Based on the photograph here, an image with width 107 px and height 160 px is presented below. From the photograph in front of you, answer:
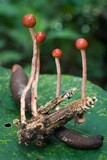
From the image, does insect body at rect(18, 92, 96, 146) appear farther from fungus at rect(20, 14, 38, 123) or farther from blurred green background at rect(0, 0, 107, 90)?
blurred green background at rect(0, 0, 107, 90)

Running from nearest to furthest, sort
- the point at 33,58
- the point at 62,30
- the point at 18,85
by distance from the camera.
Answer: the point at 33,58, the point at 18,85, the point at 62,30

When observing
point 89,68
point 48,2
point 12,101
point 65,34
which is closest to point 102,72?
point 89,68

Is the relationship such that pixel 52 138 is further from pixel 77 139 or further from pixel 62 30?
pixel 62 30

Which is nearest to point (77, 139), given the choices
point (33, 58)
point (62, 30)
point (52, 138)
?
point (52, 138)

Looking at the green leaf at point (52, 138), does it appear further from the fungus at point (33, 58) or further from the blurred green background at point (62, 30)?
the blurred green background at point (62, 30)

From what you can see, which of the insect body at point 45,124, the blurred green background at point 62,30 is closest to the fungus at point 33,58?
the insect body at point 45,124

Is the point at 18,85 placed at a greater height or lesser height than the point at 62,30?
greater

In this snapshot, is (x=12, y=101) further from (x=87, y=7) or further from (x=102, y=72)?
(x=87, y=7)
